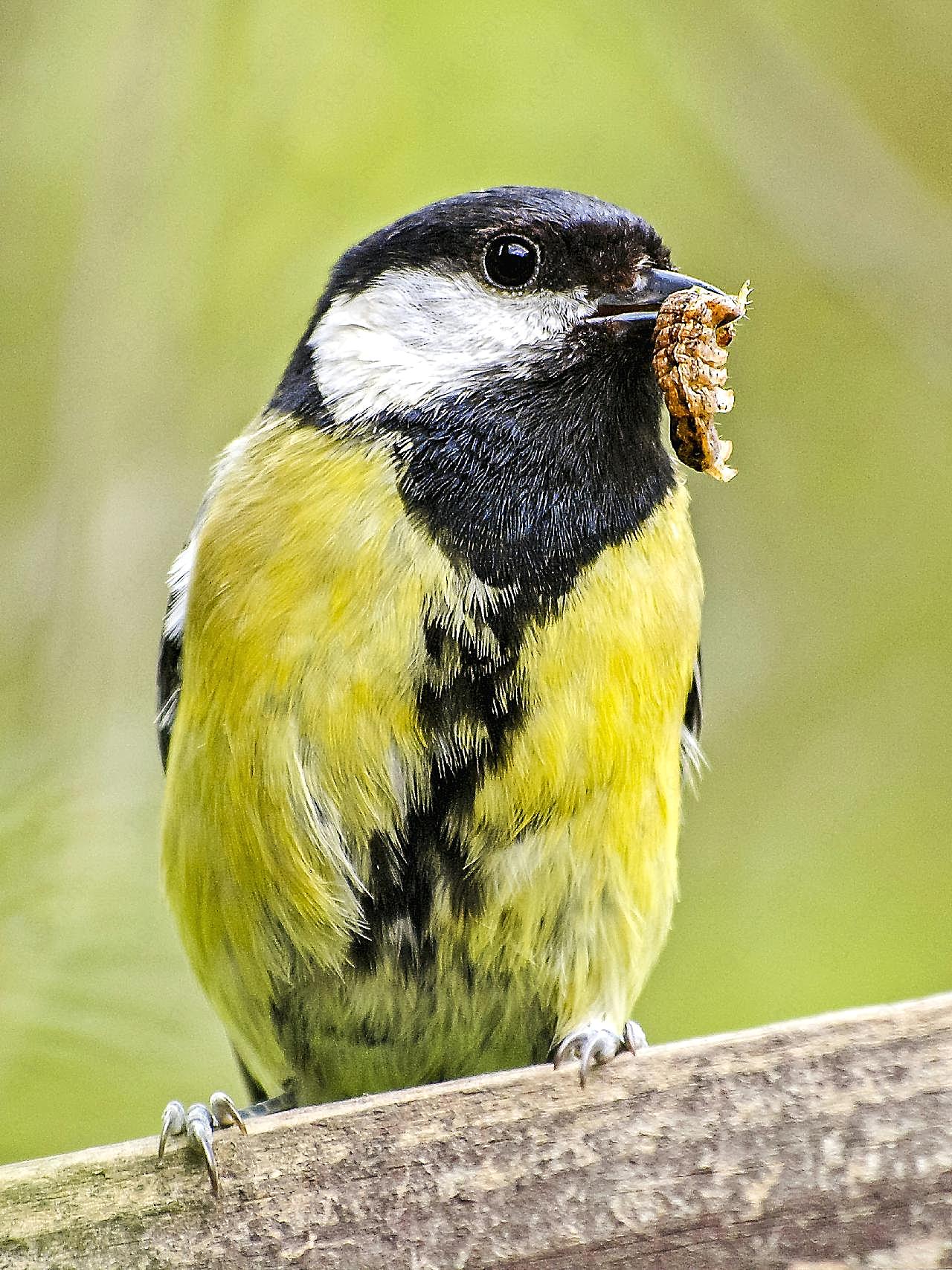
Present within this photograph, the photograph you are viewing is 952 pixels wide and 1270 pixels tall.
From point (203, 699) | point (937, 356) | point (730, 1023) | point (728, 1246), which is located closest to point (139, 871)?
point (203, 699)

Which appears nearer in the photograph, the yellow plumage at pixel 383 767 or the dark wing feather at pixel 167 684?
the yellow plumage at pixel 383 767

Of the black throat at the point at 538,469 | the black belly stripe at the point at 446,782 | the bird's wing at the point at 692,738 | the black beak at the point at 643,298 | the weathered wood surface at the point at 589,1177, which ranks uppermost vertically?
the black beak at the point at 643,298

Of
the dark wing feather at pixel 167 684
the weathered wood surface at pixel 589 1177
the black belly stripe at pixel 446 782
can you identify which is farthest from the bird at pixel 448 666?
the weathered wood surface at pixel 589 1177

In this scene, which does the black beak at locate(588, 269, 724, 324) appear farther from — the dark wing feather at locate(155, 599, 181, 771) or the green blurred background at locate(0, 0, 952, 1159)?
the green blurred background at locate(0, 0, 952, 1159)

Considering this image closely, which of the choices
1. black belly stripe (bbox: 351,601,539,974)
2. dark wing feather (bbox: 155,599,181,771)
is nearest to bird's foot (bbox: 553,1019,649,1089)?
black belly stripe (bbox: 351,601,539,974)

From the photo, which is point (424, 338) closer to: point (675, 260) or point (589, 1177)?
point (589, 1177)

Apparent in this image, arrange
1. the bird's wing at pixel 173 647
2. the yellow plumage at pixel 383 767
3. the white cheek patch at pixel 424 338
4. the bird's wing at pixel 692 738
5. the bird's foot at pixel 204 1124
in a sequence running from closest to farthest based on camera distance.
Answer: the bird's foot at pixel 204 1124, the yellow plumage at pixel 383 767, the white cheek patch at pixel 424 338, the bird's wing at pixel 173 647, the bird's wing at pixel 692 738

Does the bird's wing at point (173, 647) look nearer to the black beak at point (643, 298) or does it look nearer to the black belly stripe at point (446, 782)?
the black belly stripe at point (446, 782)

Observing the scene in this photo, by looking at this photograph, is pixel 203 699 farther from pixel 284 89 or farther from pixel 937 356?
pixel 937 356

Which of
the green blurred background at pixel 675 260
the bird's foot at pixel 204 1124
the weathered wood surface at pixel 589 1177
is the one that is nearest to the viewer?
the weathered wood surface at pixel 589 1177
